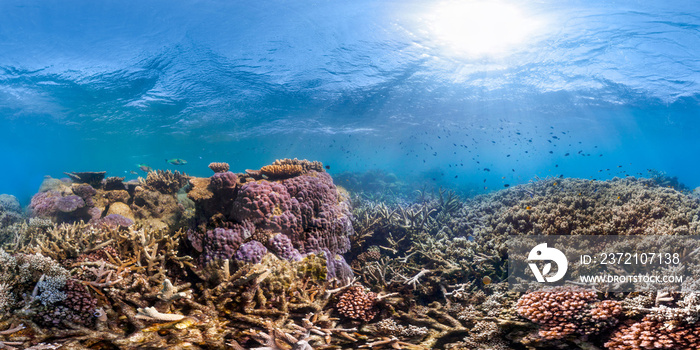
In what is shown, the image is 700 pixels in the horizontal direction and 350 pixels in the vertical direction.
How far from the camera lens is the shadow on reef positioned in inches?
117

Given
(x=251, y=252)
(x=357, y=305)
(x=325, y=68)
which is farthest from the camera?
(x=325, y=68)

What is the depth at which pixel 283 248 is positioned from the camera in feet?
15.4

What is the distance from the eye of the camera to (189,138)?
1537 inches

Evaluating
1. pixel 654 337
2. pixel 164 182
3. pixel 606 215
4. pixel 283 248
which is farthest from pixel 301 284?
pixel 164 182

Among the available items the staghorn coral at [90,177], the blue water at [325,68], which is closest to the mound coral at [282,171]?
the staghorn coral at [90,177]

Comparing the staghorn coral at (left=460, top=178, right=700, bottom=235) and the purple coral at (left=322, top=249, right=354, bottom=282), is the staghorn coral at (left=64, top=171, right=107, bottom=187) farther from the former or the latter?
the staghorn coral at (left=460, top=178, right=700, bottom=235)

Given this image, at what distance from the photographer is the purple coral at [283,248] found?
4.64 meters

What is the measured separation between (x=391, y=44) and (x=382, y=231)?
12.0 m

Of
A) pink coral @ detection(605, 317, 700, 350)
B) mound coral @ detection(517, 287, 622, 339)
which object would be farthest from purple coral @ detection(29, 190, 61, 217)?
pink coral @ detection(605, 317, 700, 350)

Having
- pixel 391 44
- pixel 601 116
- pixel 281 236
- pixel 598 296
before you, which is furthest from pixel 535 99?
pixel 281 236

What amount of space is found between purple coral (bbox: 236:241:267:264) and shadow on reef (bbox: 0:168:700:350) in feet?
0.06

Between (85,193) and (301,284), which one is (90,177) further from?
(301,284)
